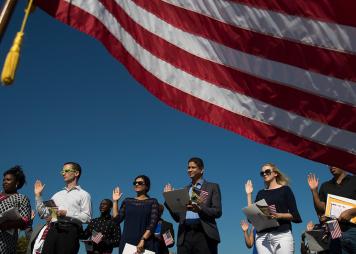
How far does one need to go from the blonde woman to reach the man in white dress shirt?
2.43 m

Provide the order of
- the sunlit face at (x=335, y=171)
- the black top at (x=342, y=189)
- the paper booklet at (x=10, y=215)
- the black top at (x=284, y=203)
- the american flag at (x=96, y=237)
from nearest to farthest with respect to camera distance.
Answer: the paper booklet at (x=10, y=215)
the black top at (x=342, y=189)
the sunlit face at (x=335, y=171)
the black top at (x=284, y=203)
the american flag at (x=96, y=237)

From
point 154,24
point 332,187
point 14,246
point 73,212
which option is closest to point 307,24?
point 154,24

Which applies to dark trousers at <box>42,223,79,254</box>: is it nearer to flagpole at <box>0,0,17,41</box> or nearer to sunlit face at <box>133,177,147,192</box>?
sunlit face at <box>133,177,147,192</box>

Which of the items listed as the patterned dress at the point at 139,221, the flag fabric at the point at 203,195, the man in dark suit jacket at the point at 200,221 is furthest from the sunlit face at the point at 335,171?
the patterned dress at the point at 139,221

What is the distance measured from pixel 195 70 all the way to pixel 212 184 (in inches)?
147

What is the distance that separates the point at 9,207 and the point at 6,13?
3910mm

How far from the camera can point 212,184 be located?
6559mm

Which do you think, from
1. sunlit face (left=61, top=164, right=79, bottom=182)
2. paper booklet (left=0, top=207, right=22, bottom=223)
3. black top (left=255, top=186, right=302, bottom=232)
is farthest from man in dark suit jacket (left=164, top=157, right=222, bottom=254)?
paper booklet (left=0, top=207, right=22, bottom=223)

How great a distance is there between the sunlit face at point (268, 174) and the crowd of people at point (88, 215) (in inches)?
27.6

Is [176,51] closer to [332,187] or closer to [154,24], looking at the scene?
[154,24]

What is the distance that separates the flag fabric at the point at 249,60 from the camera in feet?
8.87

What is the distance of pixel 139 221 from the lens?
7074mm

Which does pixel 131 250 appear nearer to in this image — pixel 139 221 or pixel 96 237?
pixel 139 221

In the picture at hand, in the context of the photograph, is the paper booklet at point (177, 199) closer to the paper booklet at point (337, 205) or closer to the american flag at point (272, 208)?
the american flag at point (272, 208)
